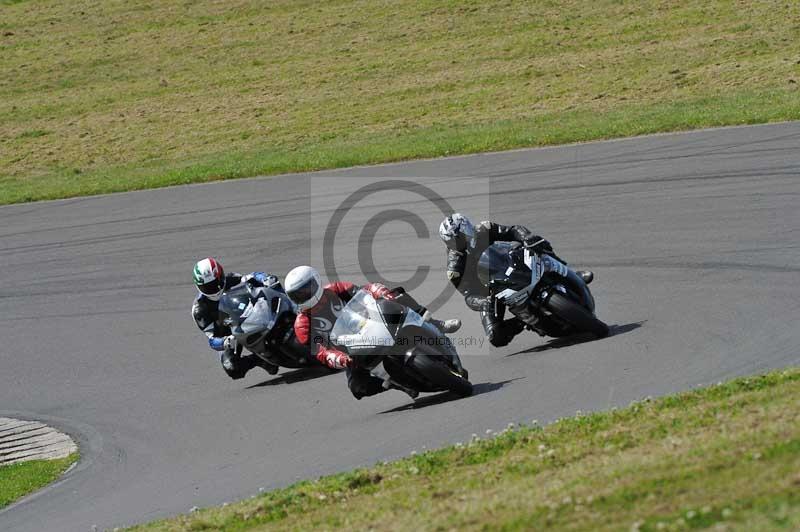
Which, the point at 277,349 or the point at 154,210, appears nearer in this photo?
the point at 277,349

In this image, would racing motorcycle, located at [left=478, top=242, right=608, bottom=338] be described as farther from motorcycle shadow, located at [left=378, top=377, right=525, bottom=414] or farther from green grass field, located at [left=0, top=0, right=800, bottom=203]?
green grass field, located at [left=0, top=0, right=800, bottom=203]

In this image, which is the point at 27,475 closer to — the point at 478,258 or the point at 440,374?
the point at 440,374

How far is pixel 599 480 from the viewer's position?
750cm

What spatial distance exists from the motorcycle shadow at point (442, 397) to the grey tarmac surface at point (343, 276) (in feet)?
0.14

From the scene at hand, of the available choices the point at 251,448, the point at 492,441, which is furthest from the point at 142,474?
the point at 492,441

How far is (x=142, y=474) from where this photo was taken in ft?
39.9

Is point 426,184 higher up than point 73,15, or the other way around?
point 73,15

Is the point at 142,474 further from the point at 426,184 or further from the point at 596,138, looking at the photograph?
the point at 596,138

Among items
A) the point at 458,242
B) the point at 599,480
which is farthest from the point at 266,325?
the point at 599,480

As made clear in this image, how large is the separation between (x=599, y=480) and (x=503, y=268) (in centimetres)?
637

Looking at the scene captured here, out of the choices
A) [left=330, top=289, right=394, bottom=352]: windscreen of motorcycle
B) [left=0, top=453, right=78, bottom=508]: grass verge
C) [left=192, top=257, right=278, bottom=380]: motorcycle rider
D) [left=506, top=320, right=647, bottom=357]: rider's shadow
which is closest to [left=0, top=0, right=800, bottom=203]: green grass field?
[left=506, top=320, right=647, bottom=357]: rider's shadow

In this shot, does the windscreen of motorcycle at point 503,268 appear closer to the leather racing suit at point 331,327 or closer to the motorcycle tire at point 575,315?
the motorcycle tire at point 575,315

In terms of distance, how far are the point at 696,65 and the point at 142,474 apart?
24.7 meters

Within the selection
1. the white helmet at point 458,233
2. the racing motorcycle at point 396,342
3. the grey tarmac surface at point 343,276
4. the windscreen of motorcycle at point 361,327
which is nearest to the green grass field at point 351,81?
the grey tarmac surface at point 343,276
